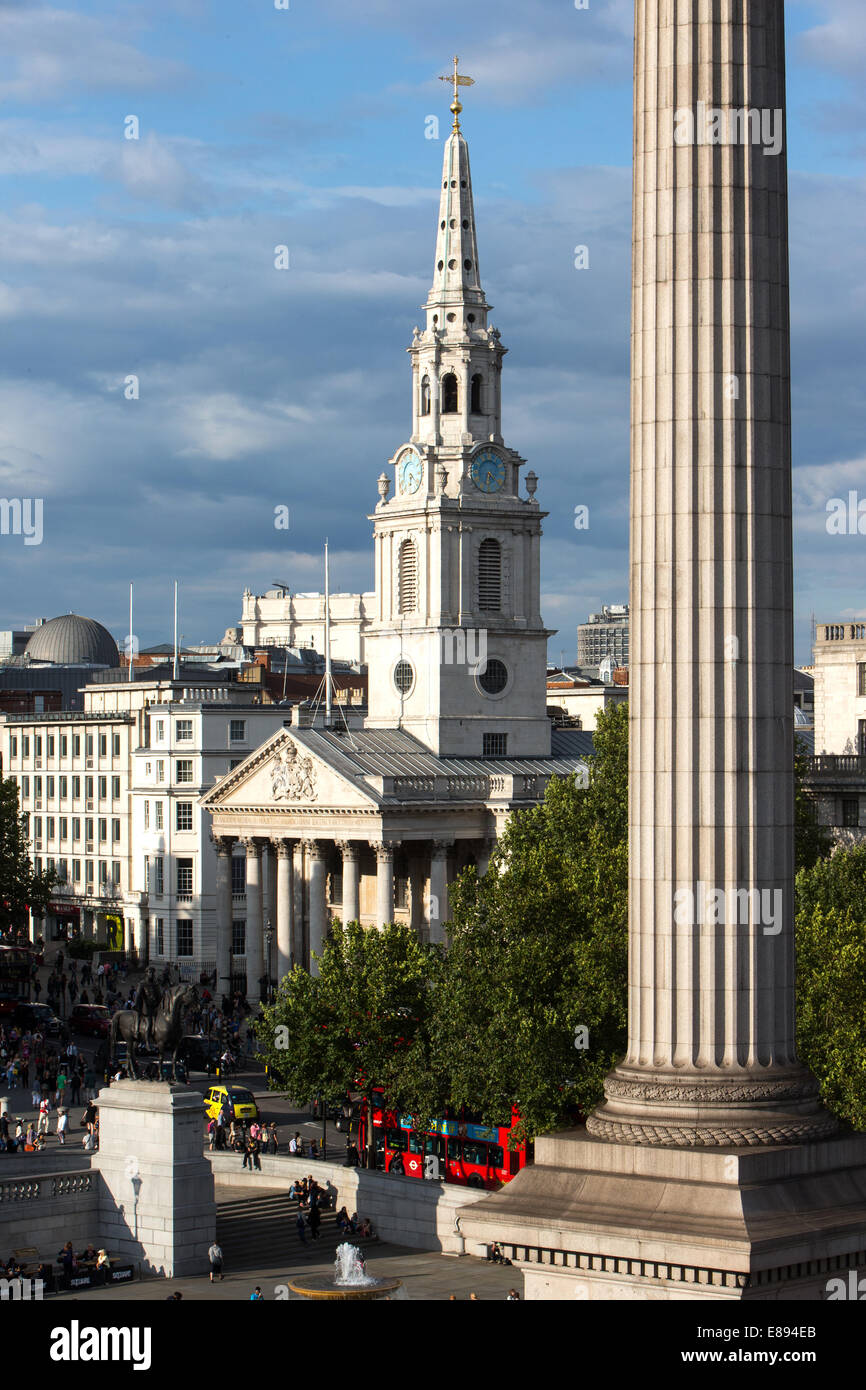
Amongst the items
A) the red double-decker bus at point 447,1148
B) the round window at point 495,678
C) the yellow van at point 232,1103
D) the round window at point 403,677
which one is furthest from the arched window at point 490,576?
the red double-decker bus at point 447,1148

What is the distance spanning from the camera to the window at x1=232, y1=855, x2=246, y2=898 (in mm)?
123125

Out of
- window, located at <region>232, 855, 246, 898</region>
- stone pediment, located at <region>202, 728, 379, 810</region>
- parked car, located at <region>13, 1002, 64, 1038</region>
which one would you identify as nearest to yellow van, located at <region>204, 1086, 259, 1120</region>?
parked car, located at <region>13, 1002, 64, 1038</region>

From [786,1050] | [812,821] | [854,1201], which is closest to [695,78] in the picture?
[786,1050]

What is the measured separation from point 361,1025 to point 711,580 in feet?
124

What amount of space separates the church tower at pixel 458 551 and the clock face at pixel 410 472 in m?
0.07

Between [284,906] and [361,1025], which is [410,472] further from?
[361,1025]

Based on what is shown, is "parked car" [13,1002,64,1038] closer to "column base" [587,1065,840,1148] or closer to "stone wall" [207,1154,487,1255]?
"stone wall" [207,1154,487,1255]

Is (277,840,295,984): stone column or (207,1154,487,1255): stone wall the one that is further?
(277,840,295,984): stone column

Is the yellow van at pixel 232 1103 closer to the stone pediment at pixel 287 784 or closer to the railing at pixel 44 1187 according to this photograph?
the railing at pixel 44 1187

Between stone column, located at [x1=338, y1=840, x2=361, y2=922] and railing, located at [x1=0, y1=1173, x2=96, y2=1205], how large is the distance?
44.5 metres

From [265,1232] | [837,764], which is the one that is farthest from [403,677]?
[265,1232]

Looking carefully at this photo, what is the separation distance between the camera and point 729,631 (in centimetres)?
3203

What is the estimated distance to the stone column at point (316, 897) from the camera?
106m
